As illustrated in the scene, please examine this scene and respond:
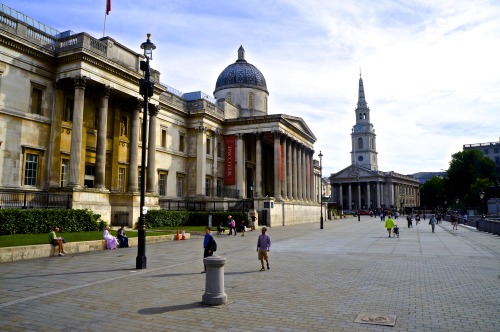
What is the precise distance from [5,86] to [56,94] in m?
3.57

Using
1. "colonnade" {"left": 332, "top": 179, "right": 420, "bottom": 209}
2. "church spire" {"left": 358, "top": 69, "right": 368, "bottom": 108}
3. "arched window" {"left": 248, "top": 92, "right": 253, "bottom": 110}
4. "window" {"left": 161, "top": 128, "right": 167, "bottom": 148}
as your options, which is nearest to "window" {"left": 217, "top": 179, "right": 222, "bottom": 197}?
"window" {"left": 161, "top": 128, "right": 167, "bottom": 148}

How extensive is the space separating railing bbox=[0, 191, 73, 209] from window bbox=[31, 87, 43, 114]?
612 centimetres

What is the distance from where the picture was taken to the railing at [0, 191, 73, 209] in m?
22.7

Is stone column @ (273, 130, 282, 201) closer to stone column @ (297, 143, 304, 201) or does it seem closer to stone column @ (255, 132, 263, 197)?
stone column @ (255, 132, 263, 197)

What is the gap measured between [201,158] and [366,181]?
315ft

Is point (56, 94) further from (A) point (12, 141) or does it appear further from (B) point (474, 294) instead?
(B) point (474, 294)

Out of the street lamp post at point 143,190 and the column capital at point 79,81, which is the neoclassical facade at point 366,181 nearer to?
the column capital at point 79,81

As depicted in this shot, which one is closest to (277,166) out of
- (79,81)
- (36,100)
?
(79,81)

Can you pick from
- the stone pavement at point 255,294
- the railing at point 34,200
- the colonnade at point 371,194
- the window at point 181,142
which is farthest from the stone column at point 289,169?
the colonnade at point 371,194

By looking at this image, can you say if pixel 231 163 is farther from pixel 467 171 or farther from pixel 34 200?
pixel 467 171

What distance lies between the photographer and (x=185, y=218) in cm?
3503

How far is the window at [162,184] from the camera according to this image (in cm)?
3987

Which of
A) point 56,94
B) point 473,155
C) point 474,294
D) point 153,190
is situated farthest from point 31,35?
point 473,155

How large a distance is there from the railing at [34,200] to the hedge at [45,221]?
185 centimetres
